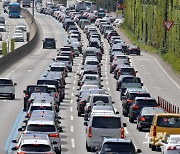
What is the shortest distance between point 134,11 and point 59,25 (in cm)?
2344

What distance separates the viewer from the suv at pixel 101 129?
3738cm

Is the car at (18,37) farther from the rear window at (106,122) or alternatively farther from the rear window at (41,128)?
the rear window at (41,128)

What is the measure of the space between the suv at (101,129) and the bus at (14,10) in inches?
5578

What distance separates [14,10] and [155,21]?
62061 millimetres

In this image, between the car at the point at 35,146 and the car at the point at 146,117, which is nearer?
the car at the point at 35,146

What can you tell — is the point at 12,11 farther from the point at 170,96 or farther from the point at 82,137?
the point at 82,137

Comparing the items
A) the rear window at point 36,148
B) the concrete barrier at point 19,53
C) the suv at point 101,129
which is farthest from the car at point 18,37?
the rear window at point 36,148

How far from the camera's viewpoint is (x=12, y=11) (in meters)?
181

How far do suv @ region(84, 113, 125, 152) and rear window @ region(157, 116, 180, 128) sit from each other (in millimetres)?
1618

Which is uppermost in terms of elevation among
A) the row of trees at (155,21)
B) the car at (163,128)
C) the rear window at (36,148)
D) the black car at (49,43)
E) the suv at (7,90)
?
the rear window at (36,148)

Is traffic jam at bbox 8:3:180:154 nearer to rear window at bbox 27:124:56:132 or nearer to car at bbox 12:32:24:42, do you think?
rear window at bbox 27:124:56:132

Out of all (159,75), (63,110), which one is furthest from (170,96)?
(159,75)

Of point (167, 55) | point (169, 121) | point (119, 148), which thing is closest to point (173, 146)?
point (119, 148)

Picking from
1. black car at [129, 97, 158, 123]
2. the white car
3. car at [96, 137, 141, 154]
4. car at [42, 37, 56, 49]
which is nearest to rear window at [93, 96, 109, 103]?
black car at [129, 97, 158, 123]
